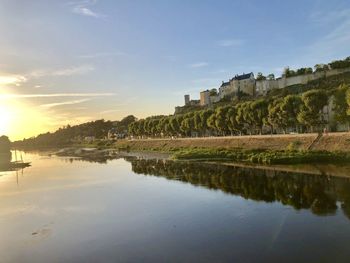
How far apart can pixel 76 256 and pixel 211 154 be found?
193 feet

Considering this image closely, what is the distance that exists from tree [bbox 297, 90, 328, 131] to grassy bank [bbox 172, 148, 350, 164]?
943cm

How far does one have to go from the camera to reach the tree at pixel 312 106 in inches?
2874

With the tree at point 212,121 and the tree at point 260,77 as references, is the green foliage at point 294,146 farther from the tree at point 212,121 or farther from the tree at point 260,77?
the tree at point 260,77

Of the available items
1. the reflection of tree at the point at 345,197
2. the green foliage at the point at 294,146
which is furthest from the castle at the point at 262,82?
the reflection of tree at the point at 345,197

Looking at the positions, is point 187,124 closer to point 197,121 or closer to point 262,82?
point 197,121

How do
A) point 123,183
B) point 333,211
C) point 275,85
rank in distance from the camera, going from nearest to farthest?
point 333,211
point 123,183
point 275,85

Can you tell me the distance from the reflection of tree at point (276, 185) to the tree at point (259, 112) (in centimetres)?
2344

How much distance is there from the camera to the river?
2484 centimetres

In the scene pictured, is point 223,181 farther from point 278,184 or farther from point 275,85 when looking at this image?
point 275,85

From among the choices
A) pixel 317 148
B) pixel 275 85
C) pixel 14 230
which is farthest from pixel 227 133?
pixel 14 230

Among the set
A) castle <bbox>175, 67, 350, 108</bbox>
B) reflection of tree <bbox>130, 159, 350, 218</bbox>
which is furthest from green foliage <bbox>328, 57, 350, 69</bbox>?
reflection of tree <bbox>130, 159, 350, 218</bbox>

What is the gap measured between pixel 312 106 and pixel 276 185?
31779 mm

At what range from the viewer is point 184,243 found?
2666 centimetres

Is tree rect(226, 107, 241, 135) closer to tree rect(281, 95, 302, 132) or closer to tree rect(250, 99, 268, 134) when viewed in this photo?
tree rect(250, 99, 268, 134)
